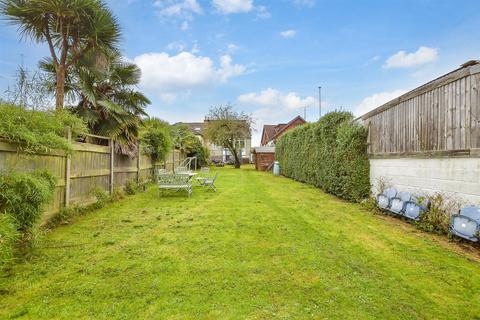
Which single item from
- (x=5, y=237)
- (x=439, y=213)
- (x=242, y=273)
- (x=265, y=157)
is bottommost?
(x=242, y=273)

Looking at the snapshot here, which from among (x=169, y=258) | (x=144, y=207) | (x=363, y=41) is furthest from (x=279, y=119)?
(x=169, y=258)

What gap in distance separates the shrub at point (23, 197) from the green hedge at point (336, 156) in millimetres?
7970

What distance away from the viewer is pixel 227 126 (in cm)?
2722

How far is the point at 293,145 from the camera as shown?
52.6 ft

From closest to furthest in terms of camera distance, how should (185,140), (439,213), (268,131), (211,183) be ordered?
(439,213) → (211,183) → (185,140) → (268,131)

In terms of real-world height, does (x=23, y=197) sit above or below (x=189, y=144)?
below

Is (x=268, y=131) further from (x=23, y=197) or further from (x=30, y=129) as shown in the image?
(x=23, y=197)

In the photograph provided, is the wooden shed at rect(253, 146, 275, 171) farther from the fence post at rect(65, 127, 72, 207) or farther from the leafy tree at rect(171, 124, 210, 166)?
the fence post at rect(65, 127, 72, 207)

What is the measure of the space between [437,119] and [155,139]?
414 inches

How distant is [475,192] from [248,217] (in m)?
4.34

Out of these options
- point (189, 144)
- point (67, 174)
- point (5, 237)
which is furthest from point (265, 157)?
point (5, 237)

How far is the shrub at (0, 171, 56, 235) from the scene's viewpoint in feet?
11.0

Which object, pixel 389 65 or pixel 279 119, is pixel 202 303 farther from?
pixel 279 119

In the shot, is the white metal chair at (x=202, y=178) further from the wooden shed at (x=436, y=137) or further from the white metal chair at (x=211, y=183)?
the wooden shed at (x=436, y=137)
